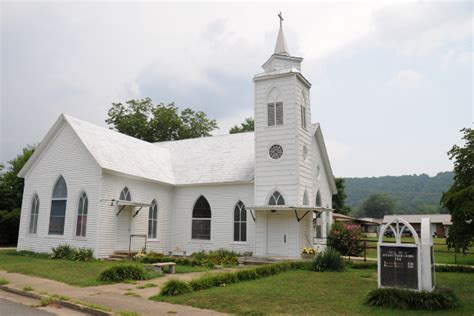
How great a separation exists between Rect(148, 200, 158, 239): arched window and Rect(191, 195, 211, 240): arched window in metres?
2.22

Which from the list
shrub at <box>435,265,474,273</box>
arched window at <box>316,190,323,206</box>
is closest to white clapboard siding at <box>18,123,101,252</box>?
arched window at <box>316,190,323,206</box>

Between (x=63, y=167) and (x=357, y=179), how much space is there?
17442 cm

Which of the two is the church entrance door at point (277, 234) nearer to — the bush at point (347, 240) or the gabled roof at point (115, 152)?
the bush at point (347, 240)

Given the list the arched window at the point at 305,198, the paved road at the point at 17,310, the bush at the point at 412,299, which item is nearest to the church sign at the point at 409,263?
the bush at the point at 412,299

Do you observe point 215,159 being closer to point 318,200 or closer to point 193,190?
point 193,190

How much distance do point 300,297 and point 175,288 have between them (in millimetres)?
3334

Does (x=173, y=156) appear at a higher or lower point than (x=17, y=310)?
higher

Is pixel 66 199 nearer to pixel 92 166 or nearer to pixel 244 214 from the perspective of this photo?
pixel 92 166

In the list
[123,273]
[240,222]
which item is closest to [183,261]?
[240,222]

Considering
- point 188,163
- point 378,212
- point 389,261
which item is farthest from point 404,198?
point 389,261

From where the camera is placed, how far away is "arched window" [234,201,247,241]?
22.0 m

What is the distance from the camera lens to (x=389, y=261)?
10258mm

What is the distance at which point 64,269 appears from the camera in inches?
611

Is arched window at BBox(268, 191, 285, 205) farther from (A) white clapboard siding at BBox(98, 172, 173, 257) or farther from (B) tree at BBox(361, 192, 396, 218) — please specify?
(B) tree at BBox(361, 192, 396, 218)
